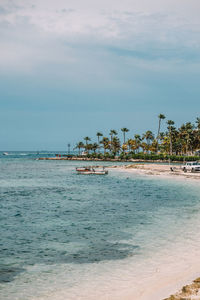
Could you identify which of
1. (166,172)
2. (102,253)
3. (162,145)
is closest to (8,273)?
(102,253)

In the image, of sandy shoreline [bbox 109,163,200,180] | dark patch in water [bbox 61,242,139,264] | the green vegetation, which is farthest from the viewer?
the green vegetation

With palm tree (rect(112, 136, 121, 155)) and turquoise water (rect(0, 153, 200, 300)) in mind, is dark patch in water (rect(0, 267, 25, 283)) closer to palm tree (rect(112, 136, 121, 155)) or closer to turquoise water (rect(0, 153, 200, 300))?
turquoise water (rect(0, 153, 200, 300))

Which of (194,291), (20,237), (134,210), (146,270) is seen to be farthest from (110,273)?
(134,210)

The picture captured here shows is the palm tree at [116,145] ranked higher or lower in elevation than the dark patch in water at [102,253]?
higher

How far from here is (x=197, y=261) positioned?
1342cm

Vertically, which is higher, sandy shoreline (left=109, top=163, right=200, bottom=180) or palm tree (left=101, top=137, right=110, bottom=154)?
palm tree (left=101, top=137, right=110, bottom=154)

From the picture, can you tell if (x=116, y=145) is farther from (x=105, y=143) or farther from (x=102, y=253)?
(x=102, y=253)

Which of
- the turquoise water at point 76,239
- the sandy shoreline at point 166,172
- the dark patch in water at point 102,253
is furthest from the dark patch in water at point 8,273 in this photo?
the sandy shoreline at point 166,172

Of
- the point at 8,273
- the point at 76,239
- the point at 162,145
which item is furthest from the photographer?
the point at 162,145

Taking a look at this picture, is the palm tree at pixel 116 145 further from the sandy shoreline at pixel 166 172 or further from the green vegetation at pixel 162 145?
the sandy shoreline at pixel 166 172

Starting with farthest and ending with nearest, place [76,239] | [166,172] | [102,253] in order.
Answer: [166,172], [76,239], [102,253]

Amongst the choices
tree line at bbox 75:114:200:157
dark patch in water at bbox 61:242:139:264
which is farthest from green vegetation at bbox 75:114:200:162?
dark patch in water at bbox 61:242:139:264

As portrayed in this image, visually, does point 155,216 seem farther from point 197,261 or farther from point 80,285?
point 80,285

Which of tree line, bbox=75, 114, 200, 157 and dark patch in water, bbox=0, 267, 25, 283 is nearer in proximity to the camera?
dark patch in water, bbox=0, 267, 25, 283
